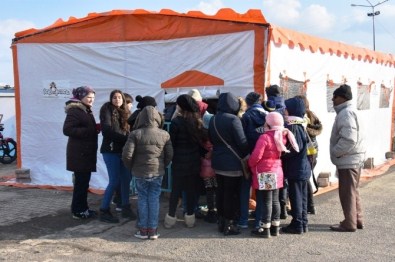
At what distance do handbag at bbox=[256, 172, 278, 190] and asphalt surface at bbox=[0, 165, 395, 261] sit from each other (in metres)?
0.63

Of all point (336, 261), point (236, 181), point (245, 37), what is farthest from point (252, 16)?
point (336, 261)

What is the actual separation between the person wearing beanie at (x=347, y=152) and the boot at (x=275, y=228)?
0.80m

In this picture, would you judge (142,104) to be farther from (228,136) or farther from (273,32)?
(273,32)

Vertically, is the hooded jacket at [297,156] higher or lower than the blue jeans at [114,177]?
higher

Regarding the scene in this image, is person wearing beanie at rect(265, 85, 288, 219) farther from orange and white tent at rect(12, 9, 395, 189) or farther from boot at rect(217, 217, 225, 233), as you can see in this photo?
boot at rect(217, 217, 225, 233)

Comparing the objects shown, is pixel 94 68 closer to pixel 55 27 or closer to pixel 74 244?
pixel 55 27

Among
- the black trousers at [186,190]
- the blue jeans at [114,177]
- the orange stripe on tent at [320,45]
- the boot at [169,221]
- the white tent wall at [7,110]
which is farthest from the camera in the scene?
the white tent wall at [7,110]

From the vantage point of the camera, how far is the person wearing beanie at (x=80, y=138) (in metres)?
6.23

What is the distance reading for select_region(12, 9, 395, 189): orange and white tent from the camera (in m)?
7.25

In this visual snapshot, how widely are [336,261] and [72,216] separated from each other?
12.2 feet

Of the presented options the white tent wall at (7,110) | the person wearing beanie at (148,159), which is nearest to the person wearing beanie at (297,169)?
the person wearing beanie at (148,159)

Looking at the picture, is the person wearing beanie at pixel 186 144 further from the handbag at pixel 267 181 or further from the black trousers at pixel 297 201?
the black trousers at pixel 297 201

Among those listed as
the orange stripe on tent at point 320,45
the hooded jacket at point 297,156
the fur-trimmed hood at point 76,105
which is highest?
the orange stripe on tent at point 320,45

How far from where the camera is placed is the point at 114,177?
636cm
